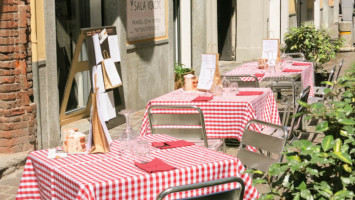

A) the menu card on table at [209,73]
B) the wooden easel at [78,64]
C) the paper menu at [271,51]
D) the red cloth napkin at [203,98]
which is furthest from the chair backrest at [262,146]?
the paper menu at [271,51]

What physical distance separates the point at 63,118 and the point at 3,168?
246cm

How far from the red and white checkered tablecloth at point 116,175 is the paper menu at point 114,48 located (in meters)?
5.05

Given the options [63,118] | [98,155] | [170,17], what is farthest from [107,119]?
[98,155]

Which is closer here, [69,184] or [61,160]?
[69,184]

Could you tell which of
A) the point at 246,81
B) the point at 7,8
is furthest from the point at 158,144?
the point at 246,81

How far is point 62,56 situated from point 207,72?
276 cm

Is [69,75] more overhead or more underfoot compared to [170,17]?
more underfoot

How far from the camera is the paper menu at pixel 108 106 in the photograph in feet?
32.6

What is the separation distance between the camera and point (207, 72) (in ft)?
26.4

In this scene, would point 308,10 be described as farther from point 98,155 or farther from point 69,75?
point 98,155

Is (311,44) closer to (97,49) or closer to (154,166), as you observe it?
(97,49)

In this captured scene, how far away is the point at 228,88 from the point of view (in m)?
7.89

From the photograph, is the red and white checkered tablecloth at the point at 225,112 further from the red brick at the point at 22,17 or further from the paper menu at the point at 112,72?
the paper menu at the point at 112,72

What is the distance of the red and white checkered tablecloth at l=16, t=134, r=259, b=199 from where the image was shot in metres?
4.20
